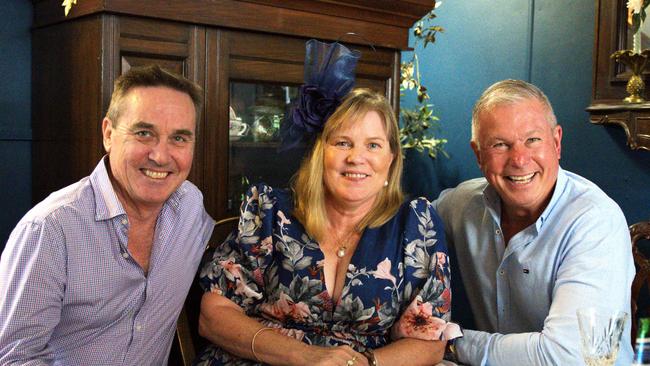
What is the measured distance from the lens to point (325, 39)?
2.42 meters

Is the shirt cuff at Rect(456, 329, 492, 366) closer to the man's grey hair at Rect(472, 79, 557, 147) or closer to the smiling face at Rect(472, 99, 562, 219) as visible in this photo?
the smiling face at Rect(472, 99, 562, 219)

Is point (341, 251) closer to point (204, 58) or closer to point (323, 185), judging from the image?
point (323, 185)

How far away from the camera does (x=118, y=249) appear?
69.1 inches

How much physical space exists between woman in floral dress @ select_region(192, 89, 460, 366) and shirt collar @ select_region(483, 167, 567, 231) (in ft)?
0.82

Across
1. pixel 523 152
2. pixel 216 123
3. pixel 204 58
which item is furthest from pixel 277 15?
pixel 523 152

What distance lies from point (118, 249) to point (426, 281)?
789mm

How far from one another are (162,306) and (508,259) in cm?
96

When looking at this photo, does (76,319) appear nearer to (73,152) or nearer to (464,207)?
(73,152)

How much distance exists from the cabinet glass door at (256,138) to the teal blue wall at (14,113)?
77cm

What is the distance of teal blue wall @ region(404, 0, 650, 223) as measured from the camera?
279 cm

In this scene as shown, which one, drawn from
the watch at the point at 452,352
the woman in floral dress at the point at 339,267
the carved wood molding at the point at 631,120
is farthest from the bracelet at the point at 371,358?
the carved wood molding at the point at 631,120

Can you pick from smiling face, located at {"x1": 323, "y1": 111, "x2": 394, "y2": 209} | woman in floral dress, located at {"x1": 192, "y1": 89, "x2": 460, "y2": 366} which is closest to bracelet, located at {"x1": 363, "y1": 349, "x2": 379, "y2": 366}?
woman in floral dress, located at {"x1": 192, "y1": 89, "x2": 460, "y2": 366}

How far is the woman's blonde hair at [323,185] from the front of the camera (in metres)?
1.92

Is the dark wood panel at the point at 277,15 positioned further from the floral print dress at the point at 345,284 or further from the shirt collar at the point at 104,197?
the floral print dress at the point at 345,284
